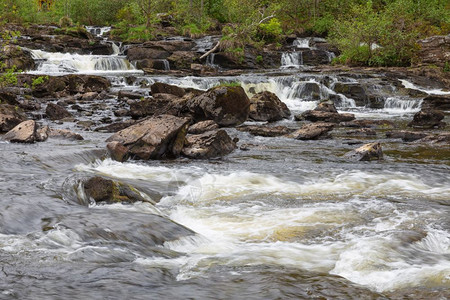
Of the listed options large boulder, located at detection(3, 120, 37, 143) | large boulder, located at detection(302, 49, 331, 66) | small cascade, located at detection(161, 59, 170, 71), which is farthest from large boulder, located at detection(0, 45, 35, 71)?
large boulder, located at detection(302, 49, 331, 66)

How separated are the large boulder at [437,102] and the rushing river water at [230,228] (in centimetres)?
1109

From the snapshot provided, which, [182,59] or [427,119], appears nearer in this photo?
[427,119]

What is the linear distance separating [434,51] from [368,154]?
24014 millimetres

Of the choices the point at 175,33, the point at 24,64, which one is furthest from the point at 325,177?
the point at 175,33

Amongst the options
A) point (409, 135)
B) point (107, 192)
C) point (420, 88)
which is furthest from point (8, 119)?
point (420, 88)

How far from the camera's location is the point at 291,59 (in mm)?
37094

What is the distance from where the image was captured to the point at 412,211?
25.1ft

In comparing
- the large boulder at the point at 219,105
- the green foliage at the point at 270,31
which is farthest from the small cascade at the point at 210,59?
the large boulder at the point at 219,105

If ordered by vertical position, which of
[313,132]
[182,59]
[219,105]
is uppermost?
[182,59]

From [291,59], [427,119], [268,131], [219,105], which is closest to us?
[268,131]

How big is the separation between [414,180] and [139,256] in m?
6.63

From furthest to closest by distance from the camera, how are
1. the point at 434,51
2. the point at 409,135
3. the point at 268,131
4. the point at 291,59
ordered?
the point at 291,59 < the point at 434,51 < the point at 268,131 < the point at 409,135

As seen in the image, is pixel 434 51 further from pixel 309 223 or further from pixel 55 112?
pixel 309 223

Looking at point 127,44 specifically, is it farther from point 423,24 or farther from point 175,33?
point 423,24
